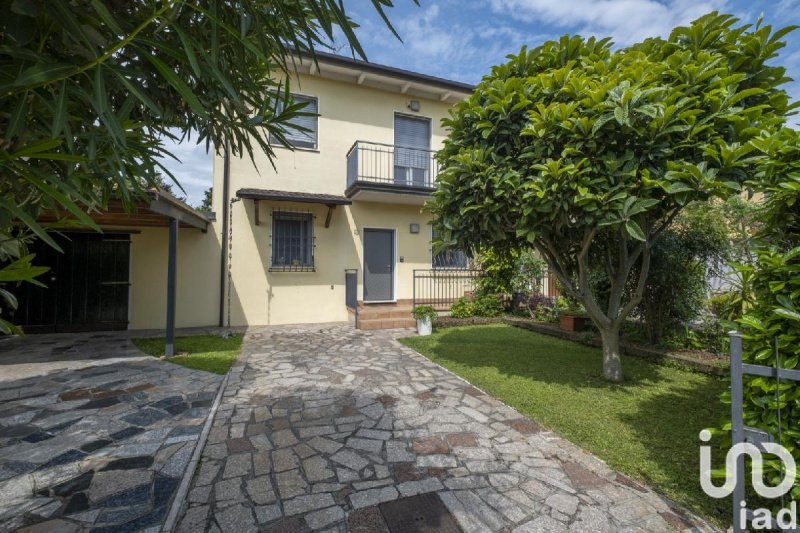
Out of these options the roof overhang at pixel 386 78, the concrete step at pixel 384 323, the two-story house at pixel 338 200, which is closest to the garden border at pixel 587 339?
the concrete step at pixel 384 323

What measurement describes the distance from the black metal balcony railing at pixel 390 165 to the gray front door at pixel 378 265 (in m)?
1.54

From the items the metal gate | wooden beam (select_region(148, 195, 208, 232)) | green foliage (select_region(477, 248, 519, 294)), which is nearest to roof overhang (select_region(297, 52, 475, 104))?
wooden beam (select_region(148, 195, 208, 232))

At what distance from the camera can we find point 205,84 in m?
1.79

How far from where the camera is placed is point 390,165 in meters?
10.1

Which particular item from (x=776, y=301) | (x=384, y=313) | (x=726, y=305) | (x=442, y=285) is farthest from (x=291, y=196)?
(x=726, y=305)

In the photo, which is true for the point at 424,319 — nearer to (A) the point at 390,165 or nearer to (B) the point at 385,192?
(B) the point at 385,192

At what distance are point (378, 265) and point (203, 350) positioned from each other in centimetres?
514

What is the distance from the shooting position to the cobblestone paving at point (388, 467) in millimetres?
2145

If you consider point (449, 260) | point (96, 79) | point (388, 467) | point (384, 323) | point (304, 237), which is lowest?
point (388, 467)

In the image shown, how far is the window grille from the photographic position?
30.3 ft

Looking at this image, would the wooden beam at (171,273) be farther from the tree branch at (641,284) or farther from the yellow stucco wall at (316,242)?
the tree branch at (641,284)

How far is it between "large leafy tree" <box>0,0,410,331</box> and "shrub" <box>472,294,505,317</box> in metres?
8.57

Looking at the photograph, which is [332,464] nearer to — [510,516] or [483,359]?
[510,516]

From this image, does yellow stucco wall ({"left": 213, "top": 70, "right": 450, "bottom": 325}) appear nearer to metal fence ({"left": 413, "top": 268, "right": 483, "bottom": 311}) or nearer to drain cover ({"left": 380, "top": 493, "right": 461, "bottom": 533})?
metal fence ({"left": 413, "top": 268, "right": 483, "bottom": 311})
